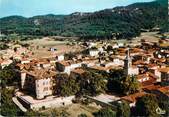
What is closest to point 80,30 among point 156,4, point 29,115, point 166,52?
point 156,4

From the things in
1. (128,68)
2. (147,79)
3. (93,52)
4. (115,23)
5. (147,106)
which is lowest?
(93,52)

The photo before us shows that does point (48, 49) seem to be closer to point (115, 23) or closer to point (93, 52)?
point (93, 52)

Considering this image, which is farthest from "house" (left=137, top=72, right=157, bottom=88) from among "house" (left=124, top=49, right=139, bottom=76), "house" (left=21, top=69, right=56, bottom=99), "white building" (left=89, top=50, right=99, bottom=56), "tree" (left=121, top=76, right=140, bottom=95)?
"white building" (left=89, top=50, right=99, bottom=56)

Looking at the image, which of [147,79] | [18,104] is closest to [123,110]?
[18,104]

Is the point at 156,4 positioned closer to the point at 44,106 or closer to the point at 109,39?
the point at 109,39

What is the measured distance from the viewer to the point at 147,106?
11.0 m

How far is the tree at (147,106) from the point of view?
11000mm

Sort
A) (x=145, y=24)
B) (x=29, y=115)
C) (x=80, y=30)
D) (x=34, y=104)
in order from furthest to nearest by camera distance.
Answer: (x=80, y=30)
(x=145, y=24)
(x=34, y=104)
(x=29, y=115)

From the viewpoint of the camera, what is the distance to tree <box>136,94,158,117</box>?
11.0 metres

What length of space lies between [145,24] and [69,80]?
95.7ft

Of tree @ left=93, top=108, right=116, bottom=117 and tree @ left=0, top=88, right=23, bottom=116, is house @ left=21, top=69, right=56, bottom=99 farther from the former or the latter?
tree @ left=93, top=108, right=116, bottom=117

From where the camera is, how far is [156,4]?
46.2 meters

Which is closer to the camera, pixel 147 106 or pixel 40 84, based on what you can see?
pixel 147 106

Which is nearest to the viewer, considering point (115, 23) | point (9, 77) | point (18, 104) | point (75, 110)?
point (75, 110)
